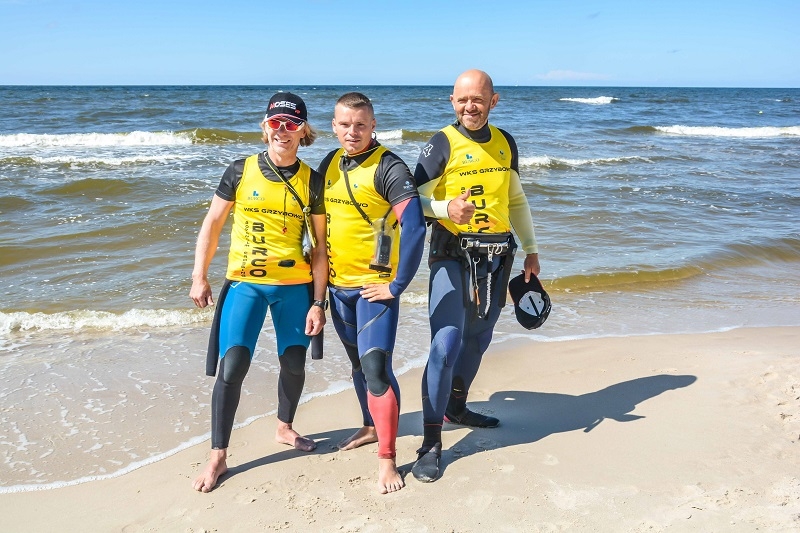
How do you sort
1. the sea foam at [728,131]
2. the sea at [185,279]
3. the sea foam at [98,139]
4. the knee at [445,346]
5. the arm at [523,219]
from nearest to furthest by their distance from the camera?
the knee at [445,346] < the arm at [523,219] < the sea at [185,279] < the sea foam at [98,139] < the sea foam at [728,131]

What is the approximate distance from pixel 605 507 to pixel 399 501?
97 cm

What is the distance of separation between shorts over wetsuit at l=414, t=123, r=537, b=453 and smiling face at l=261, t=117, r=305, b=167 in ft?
2.37

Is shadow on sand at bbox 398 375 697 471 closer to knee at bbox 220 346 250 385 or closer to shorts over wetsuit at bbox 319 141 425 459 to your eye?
shorts over wetsuit at bbox 319 141 425 459

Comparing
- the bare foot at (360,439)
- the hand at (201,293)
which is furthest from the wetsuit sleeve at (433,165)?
the bare foot at (360,439)

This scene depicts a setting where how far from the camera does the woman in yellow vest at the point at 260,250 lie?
3676 millimetres

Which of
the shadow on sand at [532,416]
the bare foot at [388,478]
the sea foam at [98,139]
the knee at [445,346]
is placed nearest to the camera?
the bare foot at [388,478]

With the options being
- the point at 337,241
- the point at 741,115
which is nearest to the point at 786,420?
the point at 337,241

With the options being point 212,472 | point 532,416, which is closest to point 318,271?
point 212,472

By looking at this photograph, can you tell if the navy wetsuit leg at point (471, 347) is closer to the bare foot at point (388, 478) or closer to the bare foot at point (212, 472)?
the bare foot at point (388, 478)

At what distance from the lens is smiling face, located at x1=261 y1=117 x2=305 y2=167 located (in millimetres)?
3652

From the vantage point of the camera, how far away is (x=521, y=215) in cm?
439

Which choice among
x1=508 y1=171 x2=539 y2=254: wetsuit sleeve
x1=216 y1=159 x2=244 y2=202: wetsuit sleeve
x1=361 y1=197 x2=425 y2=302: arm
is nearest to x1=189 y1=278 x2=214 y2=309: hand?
x1=216 y1=159 x2=244 y2=202: wetsuit sleeve

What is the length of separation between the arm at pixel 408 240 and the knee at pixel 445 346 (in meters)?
0.43

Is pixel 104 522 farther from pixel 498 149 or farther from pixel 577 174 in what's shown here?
pixel 577 174
